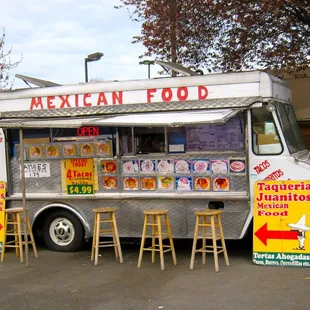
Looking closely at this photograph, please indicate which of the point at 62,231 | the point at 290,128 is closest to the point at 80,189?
the point at 62,231

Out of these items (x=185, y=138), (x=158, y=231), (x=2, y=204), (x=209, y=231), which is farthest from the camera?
(x=2, y=204)

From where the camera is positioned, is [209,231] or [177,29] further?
[177,29]

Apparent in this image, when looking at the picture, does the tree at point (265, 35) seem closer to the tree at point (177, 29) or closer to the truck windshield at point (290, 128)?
the tree at point (177, 29)

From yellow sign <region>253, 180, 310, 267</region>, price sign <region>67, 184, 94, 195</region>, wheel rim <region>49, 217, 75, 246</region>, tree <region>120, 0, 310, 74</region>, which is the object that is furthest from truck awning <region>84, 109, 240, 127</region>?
tree <region>120, 0, 310, 74</region>

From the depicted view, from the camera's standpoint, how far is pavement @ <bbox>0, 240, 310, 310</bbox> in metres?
4.89

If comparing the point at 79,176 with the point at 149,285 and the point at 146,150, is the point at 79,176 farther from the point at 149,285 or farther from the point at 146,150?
the point at 149,285

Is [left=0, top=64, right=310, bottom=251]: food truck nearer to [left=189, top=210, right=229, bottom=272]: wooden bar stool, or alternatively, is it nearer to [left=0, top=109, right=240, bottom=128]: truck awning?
[left=0, top=109, right=240, bottom=128]: truck awning

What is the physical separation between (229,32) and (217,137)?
4665 millimetres

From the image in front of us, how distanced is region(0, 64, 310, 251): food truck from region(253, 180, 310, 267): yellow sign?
0.22 meters

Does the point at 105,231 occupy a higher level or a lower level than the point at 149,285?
higher

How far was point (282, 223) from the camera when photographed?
19.7 ft

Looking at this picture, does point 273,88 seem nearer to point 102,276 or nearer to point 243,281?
point 243,281

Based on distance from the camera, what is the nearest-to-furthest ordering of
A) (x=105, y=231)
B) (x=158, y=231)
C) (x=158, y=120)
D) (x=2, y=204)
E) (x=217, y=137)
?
(x=158, y=120), (x=158, y=231), (x=217, y=137), (x=105, y=231), (x=2, y=204)

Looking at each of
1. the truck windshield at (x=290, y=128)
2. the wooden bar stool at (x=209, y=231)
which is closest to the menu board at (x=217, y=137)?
the truck windshield at (x=290, y=128)
